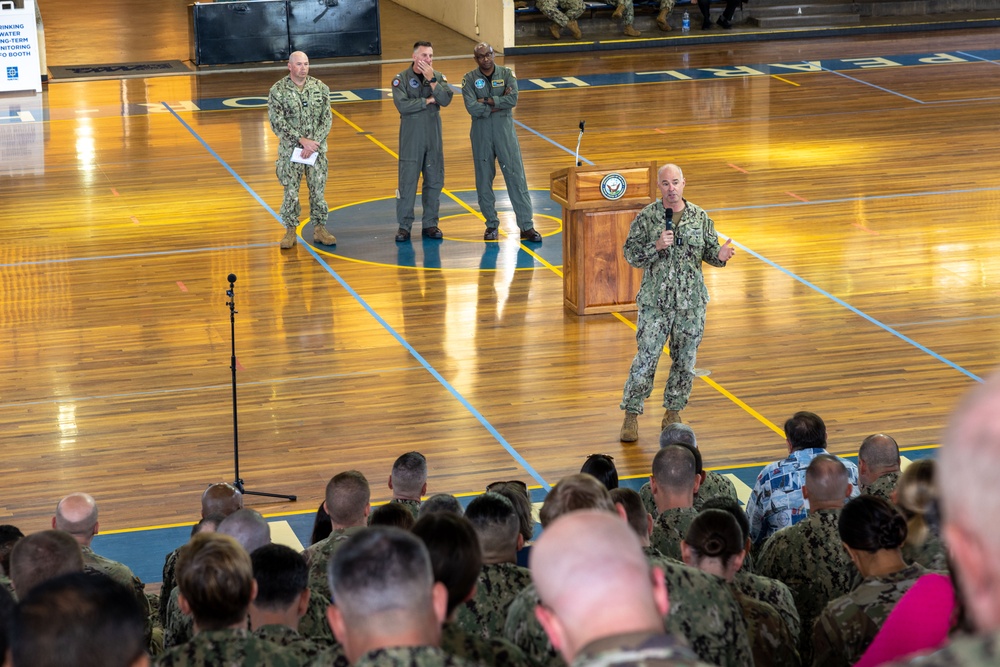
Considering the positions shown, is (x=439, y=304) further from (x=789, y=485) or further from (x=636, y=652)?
(x=636, y=652)

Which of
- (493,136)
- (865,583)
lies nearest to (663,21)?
(493,136)

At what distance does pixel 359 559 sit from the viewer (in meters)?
2.91

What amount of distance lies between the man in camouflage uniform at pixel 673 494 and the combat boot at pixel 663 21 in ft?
70.8

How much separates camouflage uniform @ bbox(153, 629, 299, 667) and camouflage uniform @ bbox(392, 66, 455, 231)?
1018 centimetres

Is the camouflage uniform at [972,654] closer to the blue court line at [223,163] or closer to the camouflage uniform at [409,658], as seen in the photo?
the camouflage uniform at [409,658]

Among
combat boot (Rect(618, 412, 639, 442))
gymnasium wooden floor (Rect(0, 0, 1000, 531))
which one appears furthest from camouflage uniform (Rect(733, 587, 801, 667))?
combat boot (Rect(618, 412, 639, 442))

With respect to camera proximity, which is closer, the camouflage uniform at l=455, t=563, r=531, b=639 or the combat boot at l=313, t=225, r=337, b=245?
the camouflage uniform at l=455, t=563, r=531, b=639

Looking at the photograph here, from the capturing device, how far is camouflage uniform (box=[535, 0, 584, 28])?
2633 cm

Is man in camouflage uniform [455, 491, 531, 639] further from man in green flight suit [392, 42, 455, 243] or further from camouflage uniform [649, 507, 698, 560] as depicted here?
man in green flight suit [392, 42, 455, 243]

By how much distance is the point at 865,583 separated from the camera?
4602mm

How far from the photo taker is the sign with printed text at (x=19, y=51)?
72.6 feet

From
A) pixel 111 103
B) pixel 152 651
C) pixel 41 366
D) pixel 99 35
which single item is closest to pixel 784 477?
pixel 152 651

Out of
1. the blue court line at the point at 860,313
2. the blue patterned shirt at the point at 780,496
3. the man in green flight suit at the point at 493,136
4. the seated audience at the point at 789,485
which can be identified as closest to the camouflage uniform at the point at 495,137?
the man in green flight suit at the point at 493,136

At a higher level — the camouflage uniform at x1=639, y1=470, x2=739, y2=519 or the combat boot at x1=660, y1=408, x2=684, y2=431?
the camouflage uniform at x1=639, y1=470, x2=739, y2=519
